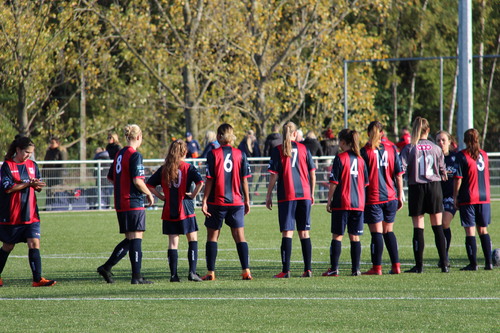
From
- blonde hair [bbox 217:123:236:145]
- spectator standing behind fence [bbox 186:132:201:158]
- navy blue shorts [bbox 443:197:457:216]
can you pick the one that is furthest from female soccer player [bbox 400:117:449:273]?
spectator standing behind fence [bbox 186:132:201:158]

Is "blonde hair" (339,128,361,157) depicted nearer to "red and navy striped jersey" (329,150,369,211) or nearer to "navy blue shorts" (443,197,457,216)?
"red and navy striped jersey" (329,150,369,211)

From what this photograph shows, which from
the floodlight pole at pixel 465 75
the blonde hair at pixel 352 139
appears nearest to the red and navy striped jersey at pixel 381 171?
the blonde hair at pixel 352 139

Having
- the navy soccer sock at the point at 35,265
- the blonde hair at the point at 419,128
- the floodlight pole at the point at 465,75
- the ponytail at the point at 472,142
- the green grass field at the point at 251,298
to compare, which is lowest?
the green grass field at the point at 251,298

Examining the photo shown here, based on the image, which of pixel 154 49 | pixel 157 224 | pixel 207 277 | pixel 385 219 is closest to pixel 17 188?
pixel 207 277

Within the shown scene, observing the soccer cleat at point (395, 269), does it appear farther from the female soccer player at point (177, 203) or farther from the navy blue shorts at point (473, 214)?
the female soccer player at point (177, 203)

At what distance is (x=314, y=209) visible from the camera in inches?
920

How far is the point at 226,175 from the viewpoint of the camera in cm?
1064

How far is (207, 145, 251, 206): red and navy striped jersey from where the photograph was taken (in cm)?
1059

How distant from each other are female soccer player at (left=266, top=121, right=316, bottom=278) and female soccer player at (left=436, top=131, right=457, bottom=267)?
192 cm

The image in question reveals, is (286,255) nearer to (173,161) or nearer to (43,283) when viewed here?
(173,161)

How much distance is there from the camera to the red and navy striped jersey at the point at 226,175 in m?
10.6

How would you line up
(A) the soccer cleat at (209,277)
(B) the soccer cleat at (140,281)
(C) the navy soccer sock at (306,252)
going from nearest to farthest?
1. (B) the soccer cleat at (140,281)
2. (A) the soccer cleat at (209,277)
3. (C) the navy soccer sock at (306,252)

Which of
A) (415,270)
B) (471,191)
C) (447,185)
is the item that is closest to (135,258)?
(415,270)

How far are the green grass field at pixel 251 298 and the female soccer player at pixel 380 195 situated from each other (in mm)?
445
